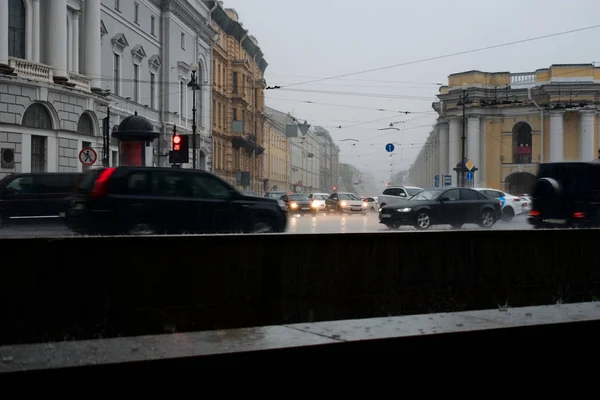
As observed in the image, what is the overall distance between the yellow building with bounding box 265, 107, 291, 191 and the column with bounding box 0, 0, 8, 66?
52514 mm

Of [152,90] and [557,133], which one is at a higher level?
[152,90]

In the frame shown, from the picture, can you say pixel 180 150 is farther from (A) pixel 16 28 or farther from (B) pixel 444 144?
(B) pixel 444 144

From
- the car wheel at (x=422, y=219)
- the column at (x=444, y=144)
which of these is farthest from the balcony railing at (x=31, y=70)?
the column at (x=444, y=144)

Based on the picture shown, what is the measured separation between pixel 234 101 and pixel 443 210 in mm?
41506

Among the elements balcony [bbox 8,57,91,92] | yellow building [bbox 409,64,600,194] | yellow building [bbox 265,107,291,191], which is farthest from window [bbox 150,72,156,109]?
yellow building [bbox 265,107,291,191]

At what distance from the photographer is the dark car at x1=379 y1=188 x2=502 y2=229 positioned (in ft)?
78.8

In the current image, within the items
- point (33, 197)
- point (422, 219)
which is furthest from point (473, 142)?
point (33, 197)

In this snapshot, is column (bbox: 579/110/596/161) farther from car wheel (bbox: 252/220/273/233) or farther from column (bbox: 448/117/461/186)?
car wheel (bbox: 252/220/273/233)

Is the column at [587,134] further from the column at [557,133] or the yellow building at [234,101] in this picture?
the yellow building at [234,101]

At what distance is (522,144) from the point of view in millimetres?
66812

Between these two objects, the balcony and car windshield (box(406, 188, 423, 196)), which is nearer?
the balcony

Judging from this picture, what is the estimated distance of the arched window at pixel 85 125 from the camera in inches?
1339

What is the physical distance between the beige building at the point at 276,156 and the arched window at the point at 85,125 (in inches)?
1813

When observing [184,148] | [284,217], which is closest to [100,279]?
[284,217]
